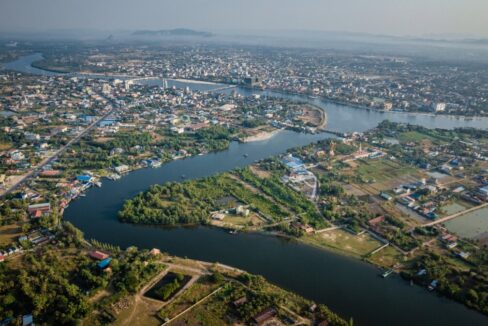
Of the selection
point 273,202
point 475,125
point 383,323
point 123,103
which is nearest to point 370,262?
point 383,323

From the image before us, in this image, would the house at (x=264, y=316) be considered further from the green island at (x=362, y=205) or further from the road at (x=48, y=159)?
the road at (x=48, y=159)

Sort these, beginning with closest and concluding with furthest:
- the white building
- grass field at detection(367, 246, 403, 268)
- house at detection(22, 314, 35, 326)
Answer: house at detection(22, 314, 35, 326) → grass field at detection(367, 246, 403, 268) → the white building

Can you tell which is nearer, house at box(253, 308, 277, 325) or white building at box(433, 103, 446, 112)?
house at box(253, 308, 277, 325)

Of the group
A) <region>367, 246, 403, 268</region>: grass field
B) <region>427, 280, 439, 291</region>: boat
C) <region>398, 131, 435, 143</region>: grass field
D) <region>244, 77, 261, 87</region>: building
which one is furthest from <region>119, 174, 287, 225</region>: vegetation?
<region>244, 77, 261, 87</region>: building

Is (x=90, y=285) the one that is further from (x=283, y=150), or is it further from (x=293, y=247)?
(x=283, y=150)

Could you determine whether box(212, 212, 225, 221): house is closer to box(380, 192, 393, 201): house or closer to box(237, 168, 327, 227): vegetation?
box(237, 168, 327, 227): vegetation

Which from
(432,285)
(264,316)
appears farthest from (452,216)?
(264,316)

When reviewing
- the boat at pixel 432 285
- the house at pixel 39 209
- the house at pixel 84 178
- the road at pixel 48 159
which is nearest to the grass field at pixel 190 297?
the boat at pixel 432 285
